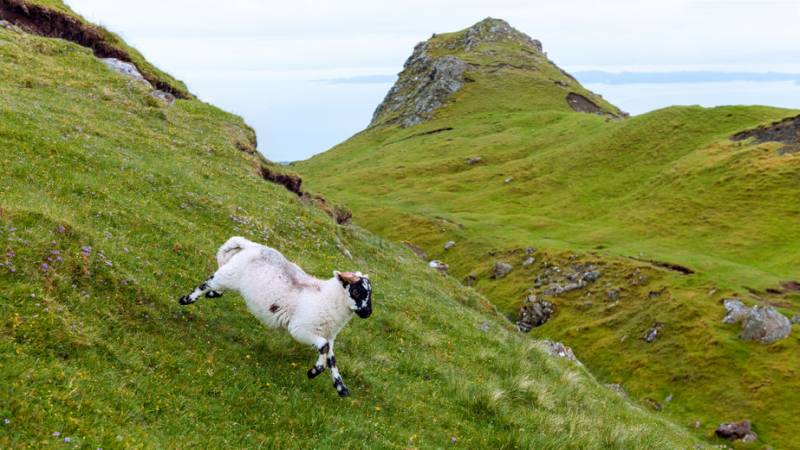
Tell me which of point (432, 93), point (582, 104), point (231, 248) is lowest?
point (231, 248)

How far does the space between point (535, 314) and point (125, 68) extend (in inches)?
1861

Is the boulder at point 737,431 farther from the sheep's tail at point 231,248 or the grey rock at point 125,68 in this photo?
the grey rock at point 125,68

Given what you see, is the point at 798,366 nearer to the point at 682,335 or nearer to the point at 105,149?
the point at 682,335

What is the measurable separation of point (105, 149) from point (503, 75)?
178 meters

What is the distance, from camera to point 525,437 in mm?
13641

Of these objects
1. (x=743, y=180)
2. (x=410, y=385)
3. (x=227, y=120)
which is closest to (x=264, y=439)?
(x=410, y=385)

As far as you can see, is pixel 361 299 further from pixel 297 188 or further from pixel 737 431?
pixel 737 431

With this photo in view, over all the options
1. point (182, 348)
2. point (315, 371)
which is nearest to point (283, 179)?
point (182, 348)

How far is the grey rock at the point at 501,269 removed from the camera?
73188mm

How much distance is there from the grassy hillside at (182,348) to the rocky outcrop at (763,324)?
36.9m

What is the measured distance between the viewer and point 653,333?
186 ft

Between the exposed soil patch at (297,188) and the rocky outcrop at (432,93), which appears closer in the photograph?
the exposed soil patch at (297,188)

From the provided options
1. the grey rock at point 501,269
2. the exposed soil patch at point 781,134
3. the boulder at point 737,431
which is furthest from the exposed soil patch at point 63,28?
the exposed soil patch at point 781,134

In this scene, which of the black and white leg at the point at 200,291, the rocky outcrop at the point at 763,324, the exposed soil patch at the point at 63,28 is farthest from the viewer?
the rocky outcrop at the point at 763,324
